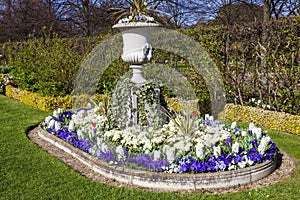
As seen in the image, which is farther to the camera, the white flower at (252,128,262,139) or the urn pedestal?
the urn pedestal

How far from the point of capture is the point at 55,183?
3986 millimetres

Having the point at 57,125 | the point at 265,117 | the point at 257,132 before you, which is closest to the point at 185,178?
the point at 257,132

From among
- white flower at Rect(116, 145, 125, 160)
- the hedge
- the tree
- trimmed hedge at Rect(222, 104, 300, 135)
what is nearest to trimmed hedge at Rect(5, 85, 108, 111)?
the hedge

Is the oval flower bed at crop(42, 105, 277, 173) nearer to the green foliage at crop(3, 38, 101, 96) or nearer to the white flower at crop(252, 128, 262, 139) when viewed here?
the white flower at crop(252, 128, 262, 139)

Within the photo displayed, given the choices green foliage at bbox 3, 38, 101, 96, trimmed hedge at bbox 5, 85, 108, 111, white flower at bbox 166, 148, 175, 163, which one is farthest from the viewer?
green foliage at bbox 3, 38, 101, 96

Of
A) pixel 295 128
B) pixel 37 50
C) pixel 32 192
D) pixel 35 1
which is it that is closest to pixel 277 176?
pixel 295 128

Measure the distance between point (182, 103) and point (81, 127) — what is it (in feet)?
11.4

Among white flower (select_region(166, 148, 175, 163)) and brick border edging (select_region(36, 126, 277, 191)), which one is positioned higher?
white flower (select_region(166, 148, 175, 163))

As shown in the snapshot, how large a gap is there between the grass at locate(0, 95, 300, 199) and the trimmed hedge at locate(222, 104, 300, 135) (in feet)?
2.25

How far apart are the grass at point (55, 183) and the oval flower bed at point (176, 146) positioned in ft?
1.33

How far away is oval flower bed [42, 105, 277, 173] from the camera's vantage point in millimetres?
4008

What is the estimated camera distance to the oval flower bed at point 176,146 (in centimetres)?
401

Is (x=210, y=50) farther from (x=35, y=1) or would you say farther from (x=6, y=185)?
(x=35, y=1)

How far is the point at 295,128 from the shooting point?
623 centimetres
